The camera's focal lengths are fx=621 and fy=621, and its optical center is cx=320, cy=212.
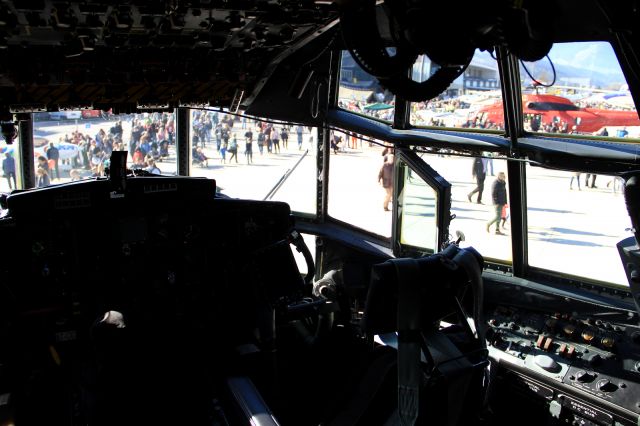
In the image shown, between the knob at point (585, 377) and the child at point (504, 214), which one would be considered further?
the child at point (504, 214)

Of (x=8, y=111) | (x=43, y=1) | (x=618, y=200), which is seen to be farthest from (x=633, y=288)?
(x=8, y=111)

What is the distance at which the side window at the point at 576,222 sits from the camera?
4.15 m

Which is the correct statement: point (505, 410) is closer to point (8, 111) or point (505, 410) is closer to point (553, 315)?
point (553, 315)

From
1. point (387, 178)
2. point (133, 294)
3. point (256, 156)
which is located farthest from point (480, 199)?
point (133, 294)

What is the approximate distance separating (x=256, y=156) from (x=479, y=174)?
234 centimetres

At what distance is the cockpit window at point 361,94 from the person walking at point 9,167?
9.36ft

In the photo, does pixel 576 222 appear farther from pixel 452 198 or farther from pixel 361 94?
pixel 361 94

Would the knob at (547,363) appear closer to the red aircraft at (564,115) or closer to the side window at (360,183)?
the red aircraft at (564,115)

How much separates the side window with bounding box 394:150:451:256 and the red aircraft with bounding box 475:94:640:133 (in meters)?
0.66

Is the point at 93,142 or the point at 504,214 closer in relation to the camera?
the point at 504,214

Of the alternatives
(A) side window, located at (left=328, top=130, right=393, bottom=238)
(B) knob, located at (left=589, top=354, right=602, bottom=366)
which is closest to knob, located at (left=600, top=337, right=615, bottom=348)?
(B) knob, located at (left=589, top=354, right=602, bottom=366)

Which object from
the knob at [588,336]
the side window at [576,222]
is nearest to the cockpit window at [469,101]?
the side window at [576,222]

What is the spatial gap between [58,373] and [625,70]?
3377 millimetres

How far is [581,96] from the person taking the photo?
4.12m
